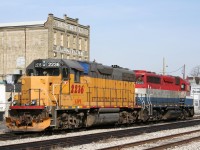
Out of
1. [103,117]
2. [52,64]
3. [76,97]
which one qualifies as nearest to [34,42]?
[103,117]

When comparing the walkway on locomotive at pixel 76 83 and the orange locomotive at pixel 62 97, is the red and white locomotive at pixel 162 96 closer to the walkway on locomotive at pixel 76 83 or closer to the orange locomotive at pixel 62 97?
the walkway on locomotive at pixel 76 83

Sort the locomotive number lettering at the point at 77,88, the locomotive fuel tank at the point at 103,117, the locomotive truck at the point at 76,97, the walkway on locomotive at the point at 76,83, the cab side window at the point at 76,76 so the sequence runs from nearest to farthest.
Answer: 1. the locomotive truck at the point at 76,97
2. the walkway on locomotive at the point at 76,83
3. the locomotive number lettering at the point at 77,88
4. the cab side window at the point at 76,76
5. the locomotive fuel tank at the point at 103,117

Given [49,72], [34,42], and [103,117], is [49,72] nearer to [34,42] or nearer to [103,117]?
[103,117]

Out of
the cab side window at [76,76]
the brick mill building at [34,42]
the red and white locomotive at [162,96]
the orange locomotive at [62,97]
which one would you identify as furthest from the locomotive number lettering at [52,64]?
the brick mill building at [34,42]

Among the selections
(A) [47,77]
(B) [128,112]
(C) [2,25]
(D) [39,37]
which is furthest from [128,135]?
(C) [2,25]

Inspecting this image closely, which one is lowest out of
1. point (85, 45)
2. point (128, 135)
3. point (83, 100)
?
point (128, 135)

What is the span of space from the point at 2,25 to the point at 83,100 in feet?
133

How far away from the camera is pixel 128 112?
82.2 feet

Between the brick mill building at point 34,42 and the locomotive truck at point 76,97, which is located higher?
the brick mill building at point 34,42

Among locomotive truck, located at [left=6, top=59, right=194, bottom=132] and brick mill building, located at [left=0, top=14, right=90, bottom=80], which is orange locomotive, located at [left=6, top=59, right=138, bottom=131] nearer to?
locomotive truck, located at [left=6, top=59, right=194, bottom=132]

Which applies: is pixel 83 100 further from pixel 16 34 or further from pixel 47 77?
pixel 16 34

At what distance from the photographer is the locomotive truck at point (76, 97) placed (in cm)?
1798

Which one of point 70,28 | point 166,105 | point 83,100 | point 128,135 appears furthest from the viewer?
point 70,28

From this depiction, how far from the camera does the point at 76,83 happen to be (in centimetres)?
1956
